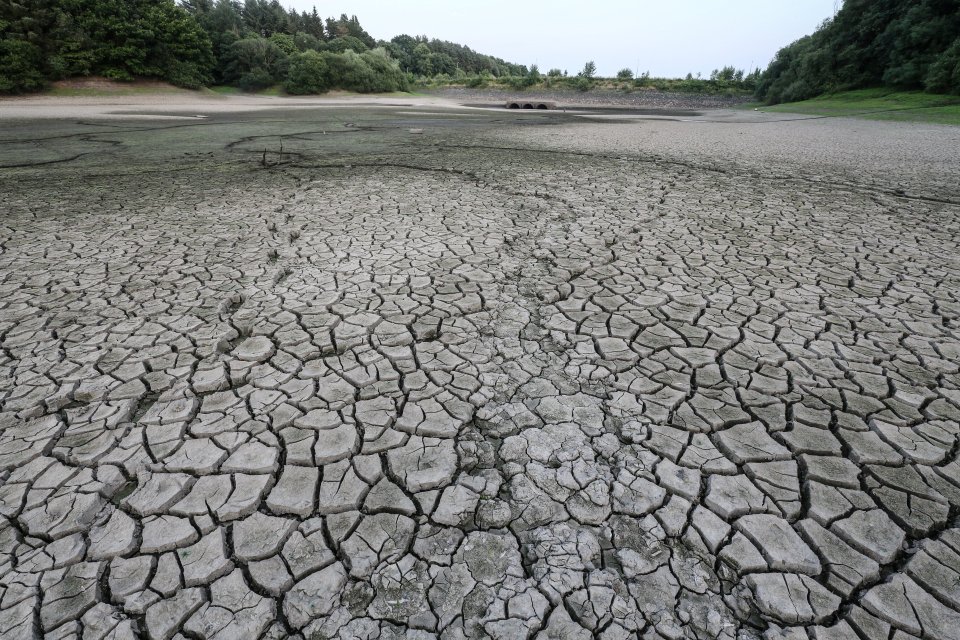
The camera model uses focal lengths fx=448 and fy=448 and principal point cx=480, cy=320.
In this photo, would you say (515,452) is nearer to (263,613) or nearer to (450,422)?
(450,422)

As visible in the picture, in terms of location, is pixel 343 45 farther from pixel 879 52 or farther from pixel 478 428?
pixel 478 428

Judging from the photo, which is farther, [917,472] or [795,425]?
[795,425]

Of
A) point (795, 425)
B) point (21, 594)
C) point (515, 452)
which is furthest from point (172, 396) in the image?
point (795, 425)

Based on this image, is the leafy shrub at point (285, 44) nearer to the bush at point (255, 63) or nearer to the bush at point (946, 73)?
the bush at point (255, 63)

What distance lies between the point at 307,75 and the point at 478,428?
4290 centimetres

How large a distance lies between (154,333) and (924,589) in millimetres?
3694

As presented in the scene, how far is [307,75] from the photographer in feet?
121

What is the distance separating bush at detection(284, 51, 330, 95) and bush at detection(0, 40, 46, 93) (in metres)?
15.9

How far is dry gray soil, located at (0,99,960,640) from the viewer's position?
4.49 feet

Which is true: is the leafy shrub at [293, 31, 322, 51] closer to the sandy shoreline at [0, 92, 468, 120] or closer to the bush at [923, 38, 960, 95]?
the sandy shoreline at [0, 92, 468, 120]

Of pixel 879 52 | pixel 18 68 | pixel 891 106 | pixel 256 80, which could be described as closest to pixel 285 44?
pixel 256 80

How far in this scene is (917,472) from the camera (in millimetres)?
1801

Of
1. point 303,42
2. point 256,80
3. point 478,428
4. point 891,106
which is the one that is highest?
point 303,42

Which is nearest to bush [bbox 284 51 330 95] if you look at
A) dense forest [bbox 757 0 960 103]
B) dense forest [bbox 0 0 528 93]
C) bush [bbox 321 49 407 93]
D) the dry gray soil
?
dense forest [bbox 0 0 528 93]
